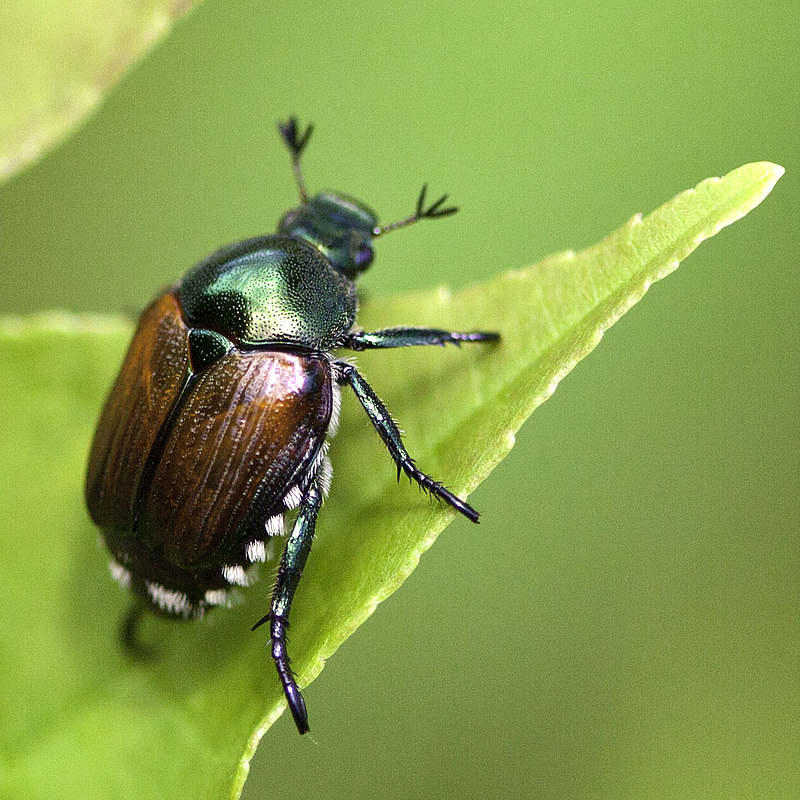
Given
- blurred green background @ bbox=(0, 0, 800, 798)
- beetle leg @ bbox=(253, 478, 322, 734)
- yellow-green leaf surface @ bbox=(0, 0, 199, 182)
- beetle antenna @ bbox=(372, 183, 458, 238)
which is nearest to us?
yellow-green leaf surface @ bbox=(0, 0, 199, 182)

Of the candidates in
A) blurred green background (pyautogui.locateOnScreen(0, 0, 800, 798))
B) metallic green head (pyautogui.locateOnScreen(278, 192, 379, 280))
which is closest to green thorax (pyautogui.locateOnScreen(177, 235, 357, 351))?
metallic green head (pyautogui.locateOnScreen(278, 192, 379, 280))

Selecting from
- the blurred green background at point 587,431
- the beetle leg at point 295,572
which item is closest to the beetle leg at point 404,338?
the beetle leg at point 295,572

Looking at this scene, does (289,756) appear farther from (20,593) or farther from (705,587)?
(20,593)

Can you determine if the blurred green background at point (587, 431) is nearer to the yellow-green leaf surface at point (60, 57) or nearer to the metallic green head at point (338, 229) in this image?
the metallic green head at point (338, 229)

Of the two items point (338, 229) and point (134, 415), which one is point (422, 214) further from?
point (134, 415)

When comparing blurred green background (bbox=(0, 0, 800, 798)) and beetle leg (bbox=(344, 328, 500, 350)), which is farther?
blurred green background (bbox=(0, 0, 800, 798))

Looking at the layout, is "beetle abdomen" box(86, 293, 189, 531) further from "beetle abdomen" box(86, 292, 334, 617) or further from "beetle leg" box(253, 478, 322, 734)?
"beetle leg" box(253, 478, 322, 734)

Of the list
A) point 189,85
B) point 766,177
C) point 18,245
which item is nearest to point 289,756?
point 18,245

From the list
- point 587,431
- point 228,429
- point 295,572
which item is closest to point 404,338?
point 228,429
